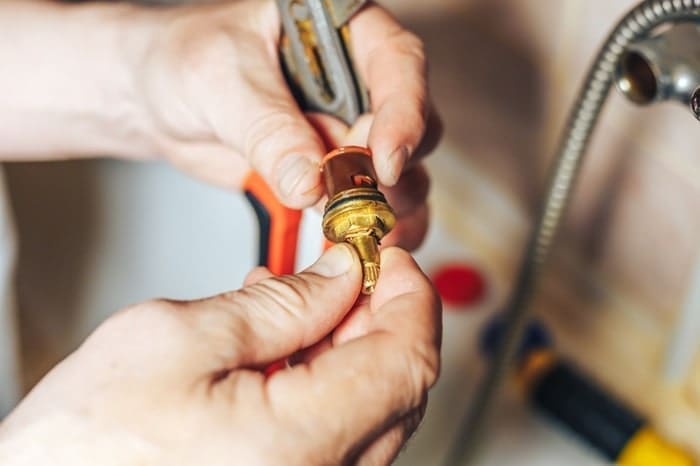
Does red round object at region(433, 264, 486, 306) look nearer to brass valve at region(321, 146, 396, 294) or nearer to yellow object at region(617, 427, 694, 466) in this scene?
yellow object at region(617, 427, 694, 466)

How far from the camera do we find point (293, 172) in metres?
0.39

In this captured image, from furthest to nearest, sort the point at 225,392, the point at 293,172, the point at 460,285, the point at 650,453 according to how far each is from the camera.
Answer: the point at 460,285
the point at 650,453
the point at 293,172
the point at 225,392

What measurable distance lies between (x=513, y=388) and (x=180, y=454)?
16.8 inches

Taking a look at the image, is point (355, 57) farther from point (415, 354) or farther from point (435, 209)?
point (435, 209)

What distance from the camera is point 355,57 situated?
1.43 feet

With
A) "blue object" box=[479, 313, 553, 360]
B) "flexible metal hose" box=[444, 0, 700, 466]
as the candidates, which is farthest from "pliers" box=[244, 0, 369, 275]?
"blue object" box=[479, 313, 553, 360]

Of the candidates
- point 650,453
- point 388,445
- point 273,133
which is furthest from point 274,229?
point 650,453

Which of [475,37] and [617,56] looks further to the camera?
[475,37]

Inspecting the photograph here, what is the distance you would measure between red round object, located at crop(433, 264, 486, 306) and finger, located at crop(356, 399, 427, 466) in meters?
0.38

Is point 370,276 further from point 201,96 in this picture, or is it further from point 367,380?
point 201,96

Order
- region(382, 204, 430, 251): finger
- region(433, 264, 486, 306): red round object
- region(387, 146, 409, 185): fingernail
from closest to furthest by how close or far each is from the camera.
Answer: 1. region(387, 146, 409, 185): fingernail
2. region(382, 204, 430, 251): finger
3. region(433, 264, 486, 306): red round object

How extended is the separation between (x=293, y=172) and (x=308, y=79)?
0.24ft

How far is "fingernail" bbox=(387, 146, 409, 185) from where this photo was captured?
1.22 ft

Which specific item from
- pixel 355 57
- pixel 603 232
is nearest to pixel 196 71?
pixel 355 57
